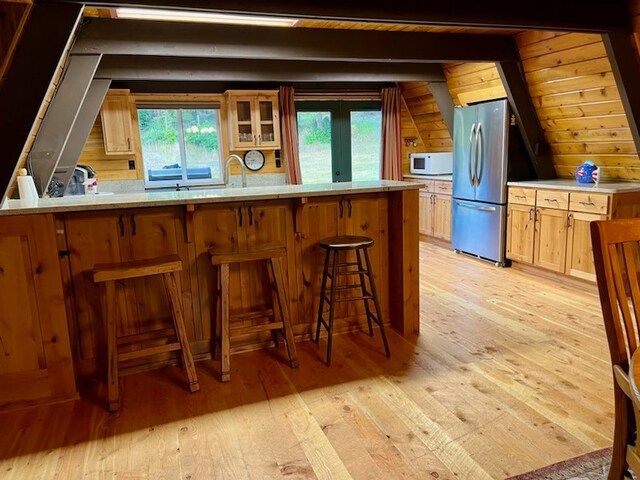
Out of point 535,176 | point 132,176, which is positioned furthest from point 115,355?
point 535,176

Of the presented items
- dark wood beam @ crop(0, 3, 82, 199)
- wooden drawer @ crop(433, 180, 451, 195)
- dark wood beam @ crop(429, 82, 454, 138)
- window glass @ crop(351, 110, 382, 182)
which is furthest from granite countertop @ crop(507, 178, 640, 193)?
dark wood beam @ crop(0, 3, 82, 199)

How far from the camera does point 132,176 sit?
18.5ft

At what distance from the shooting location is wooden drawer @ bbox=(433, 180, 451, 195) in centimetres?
588

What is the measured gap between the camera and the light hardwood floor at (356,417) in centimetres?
189

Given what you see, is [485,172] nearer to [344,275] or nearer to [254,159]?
[344,275]

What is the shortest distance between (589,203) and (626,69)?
1.08 m

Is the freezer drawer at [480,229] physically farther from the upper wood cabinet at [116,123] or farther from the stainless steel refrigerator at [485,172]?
the upper wood cabinet at [116,123]

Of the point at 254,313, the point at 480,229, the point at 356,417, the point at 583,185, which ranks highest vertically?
the point at 583,185

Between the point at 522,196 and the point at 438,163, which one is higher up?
the point at 438,163

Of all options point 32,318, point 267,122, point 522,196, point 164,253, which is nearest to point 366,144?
point 267,122

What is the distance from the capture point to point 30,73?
224 centimetres

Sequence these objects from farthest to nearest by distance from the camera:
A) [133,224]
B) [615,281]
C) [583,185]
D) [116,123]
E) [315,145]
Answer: [315,145]
[116,123]
[583,185]
[133,224]
[615,281]

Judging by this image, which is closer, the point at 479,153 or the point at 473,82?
the point at 479,153

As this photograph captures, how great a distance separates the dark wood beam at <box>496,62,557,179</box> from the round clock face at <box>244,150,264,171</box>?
3078 mm
